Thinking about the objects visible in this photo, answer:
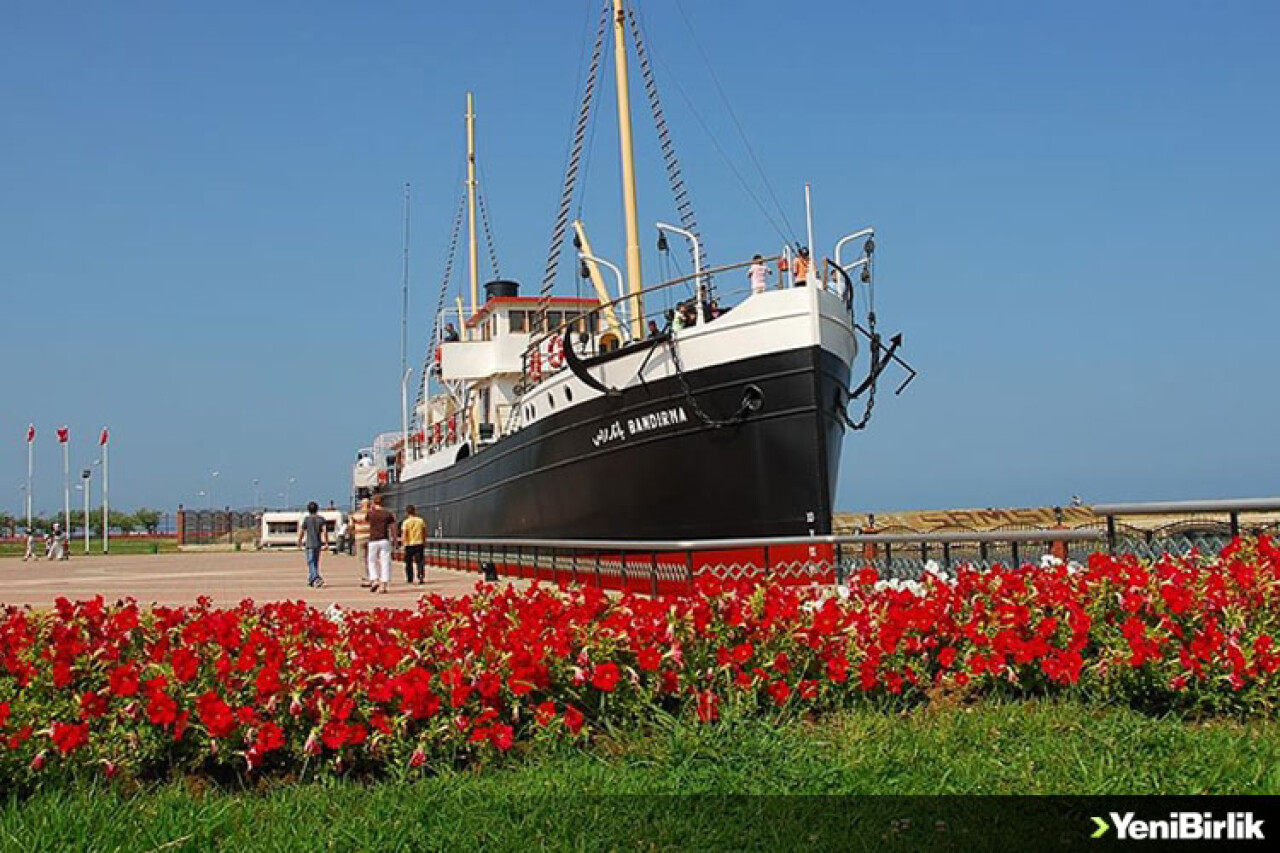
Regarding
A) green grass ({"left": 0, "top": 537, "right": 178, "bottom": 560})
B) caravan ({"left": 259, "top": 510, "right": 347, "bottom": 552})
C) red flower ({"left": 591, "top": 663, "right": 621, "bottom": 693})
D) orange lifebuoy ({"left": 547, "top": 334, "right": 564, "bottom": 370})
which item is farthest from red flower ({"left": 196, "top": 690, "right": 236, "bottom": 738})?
caravan ({"left": 259, "top": 510, "right": 347, "bottom": 552})

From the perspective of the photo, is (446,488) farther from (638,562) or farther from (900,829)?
(900,829)

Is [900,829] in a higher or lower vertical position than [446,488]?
lower

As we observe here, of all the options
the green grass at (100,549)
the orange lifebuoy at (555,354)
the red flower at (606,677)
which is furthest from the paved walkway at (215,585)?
the green grass at (100,549)

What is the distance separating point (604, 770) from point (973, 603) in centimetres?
267

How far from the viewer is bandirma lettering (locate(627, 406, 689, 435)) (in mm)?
18984

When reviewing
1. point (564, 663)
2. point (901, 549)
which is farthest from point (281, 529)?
point (564, 663)

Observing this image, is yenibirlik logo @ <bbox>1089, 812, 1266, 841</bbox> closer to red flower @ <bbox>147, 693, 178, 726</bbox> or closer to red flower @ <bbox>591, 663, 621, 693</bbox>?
red flower @ <bbox>591, 663, 621, 693</bbox>

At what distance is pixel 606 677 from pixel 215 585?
14.1 metres

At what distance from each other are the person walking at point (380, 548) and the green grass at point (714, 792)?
11.4 metres

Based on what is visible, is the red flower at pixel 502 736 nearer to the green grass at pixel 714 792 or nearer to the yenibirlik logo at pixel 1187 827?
the green grass at pixel 714 792

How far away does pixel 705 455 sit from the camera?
18.7m

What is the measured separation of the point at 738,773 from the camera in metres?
5.32

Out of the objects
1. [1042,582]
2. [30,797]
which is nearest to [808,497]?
[1042,582]

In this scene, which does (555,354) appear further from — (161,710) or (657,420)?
(161,710)
